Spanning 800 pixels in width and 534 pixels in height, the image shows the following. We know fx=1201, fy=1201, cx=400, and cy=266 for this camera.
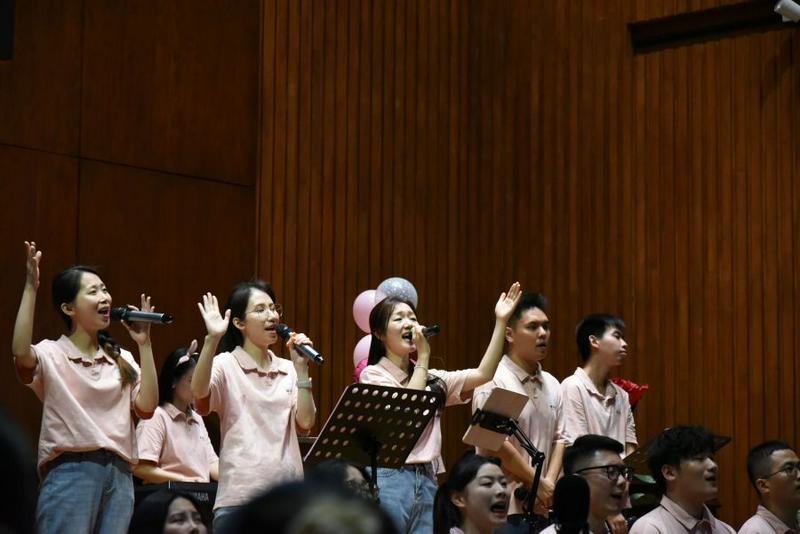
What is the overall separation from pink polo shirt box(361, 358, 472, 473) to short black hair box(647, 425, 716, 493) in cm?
84

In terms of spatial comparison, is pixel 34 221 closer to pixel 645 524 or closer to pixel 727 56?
pixel 645 524

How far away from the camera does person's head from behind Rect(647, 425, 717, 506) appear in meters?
4.54

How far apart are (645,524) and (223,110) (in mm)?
3541

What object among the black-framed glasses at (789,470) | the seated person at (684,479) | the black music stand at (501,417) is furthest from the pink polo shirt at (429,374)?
the black-framed glasses at (789,470)

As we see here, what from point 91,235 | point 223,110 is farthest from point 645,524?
point 223,110

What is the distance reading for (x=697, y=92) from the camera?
745cm

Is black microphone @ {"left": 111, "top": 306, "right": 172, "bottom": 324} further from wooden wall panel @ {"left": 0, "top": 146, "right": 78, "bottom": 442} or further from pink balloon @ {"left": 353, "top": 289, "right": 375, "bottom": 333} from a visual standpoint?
pink balloon @ {"left": 353, "top": 289, "right": 375, "bottom": 333}

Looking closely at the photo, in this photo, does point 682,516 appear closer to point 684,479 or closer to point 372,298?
point 684,479

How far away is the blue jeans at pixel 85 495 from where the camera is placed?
14.0 ft

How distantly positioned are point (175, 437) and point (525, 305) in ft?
5.63

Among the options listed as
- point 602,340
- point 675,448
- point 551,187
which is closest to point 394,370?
point 675,448

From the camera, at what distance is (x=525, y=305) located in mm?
5602

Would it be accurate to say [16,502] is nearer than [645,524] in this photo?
Yes

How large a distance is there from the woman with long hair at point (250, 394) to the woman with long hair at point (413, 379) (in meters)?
0.36
